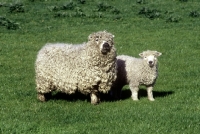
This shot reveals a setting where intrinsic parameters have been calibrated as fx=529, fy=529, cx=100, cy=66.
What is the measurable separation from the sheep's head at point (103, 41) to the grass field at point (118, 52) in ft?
4.15

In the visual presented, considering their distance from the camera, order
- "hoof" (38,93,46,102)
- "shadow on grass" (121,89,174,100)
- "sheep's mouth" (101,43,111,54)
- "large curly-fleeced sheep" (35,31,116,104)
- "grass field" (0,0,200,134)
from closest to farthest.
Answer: "grass field" (0,0,200,134) → "sheep's mouth" (101,43,111,54) → "large curly-fleeced sheep" (35,31,116,104) → "hoof" (38,93,46,102) → "shadow on grass" (121,89,174,100)

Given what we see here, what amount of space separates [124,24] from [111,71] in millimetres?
12646

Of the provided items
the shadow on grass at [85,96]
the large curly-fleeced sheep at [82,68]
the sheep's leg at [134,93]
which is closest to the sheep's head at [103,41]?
the large curly-fleeced sheep at [82,68]

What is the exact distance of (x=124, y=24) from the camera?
80.4 feet

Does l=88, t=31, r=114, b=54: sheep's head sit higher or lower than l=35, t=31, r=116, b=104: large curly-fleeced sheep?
higher

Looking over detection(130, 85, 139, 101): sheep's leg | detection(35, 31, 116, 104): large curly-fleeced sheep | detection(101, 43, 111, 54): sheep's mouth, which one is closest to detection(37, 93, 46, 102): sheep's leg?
detection(35, 31, 116, 104): large curly-fleeced sheep

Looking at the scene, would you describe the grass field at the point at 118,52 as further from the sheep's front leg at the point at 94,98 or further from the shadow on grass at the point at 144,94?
the sheep's front leg at the point at 94,98

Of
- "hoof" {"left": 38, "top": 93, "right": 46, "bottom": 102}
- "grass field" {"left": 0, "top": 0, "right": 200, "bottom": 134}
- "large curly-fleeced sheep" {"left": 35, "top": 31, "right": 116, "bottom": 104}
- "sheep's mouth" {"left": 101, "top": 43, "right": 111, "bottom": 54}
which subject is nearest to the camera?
"grass field" {"left": 0, "top": 0, "right": 200, "bottom": 134}

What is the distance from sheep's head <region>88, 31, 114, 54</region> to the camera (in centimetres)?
1184

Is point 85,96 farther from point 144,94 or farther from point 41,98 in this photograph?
point 144,94

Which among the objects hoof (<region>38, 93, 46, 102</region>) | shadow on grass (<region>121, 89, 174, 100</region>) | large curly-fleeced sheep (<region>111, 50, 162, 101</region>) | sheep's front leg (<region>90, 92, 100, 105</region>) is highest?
large curly-fleeced sheep (<region>111, 50, 162, 101</region>)

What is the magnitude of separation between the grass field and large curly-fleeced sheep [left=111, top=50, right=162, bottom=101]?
0.33 metres

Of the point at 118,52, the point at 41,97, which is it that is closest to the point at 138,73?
the point at 41,97

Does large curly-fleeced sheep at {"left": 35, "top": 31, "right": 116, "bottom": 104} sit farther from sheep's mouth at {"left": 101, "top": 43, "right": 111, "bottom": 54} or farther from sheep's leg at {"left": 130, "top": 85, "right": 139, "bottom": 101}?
sheep's leg at {"left": 130, "top": 85, "right": 139, "bottom": 101}
